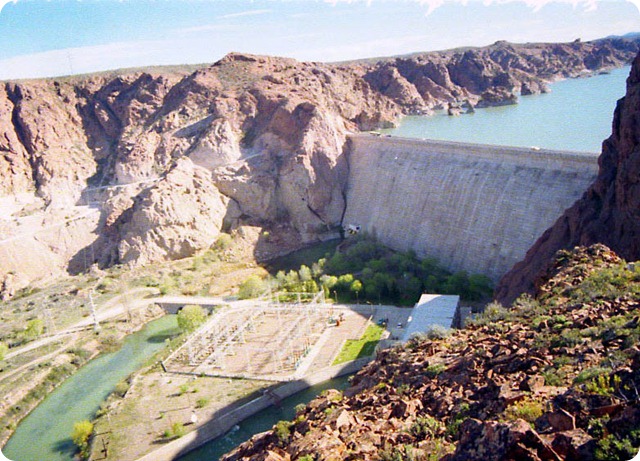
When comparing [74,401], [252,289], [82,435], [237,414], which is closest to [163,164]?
[252,289]

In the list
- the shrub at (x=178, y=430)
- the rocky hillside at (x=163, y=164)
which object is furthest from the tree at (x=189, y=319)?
the rocky hillside at (x=163, y=164)

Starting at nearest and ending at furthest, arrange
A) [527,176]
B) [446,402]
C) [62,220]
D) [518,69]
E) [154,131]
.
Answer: [446,402]
[527,176]
[62,220]
[154,131]
[518,69]

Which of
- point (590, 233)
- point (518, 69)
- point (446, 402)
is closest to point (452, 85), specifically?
point (518, 69)

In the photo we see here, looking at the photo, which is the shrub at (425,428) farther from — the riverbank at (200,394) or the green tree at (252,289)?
the green tree at (252,289)

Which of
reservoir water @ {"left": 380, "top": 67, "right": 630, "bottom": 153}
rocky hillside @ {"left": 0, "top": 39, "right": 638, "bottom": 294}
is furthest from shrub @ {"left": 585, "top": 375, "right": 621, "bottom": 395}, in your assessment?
reservoir water @ {"left": 380, "top": 67, "right": 630, "bottom": 153}

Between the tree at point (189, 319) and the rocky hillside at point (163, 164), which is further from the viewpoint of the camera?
the rocky hillside at point (163, 164)

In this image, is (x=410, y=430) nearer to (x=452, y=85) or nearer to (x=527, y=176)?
(x=527, y=176)
